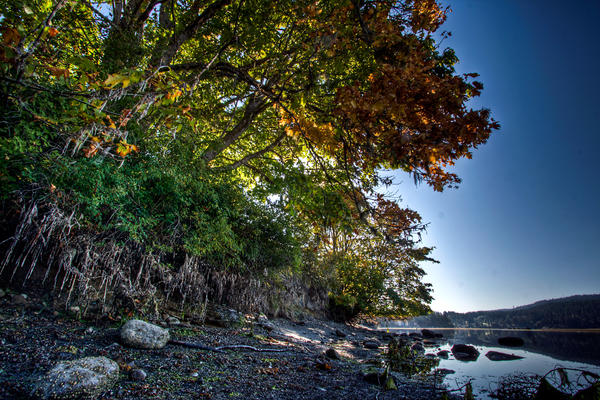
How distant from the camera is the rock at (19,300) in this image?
4.51m

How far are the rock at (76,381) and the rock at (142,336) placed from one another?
1243 millimetres

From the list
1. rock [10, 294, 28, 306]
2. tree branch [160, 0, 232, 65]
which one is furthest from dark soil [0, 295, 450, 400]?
tree branch [160, 0, 232, 65]

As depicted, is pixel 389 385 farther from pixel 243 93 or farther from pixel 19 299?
pixel 19 299

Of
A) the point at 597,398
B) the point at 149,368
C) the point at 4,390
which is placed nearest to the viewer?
the point at 4,390

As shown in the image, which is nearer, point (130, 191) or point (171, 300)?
point (130, 191)

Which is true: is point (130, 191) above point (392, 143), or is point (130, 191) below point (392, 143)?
below

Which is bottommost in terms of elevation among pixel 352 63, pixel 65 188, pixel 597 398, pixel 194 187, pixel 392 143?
pixel 597 398

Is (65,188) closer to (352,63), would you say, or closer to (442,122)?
(442,122)

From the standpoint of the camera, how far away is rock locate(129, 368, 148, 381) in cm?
286

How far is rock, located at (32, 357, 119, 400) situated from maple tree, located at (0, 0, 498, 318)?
2.17 meters

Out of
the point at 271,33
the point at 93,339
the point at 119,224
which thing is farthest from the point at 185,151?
the point at 93,339

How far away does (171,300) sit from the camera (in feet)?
22.7

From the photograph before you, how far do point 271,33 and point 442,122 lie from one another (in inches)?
206

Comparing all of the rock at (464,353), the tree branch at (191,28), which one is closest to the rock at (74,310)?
the tree branch at (191,28)
